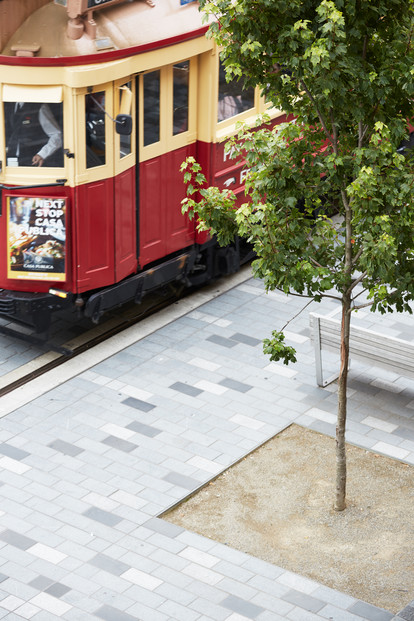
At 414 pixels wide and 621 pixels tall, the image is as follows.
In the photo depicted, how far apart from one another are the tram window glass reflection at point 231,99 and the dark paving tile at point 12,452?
15.7ft

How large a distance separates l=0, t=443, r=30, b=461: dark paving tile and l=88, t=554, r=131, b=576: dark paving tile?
171cm

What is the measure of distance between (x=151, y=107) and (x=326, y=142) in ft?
11.8

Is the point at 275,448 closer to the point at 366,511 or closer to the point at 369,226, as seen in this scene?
the point at 366,511

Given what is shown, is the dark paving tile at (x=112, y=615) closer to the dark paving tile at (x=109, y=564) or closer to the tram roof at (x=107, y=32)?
the dark paving tile at (x=109, y=564)

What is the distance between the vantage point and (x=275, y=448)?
34.7 ft

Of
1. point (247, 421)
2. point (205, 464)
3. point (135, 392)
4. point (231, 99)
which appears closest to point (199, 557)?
point (205, 464)

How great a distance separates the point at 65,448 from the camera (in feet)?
34.3

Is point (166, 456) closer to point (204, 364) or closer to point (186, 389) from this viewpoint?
point (186, 389)

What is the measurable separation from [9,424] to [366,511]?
3557mm

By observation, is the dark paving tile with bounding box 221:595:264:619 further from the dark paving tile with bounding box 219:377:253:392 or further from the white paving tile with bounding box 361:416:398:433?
the dark paving tile with bounding box 219:377:253:392

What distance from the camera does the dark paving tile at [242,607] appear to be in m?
8.27

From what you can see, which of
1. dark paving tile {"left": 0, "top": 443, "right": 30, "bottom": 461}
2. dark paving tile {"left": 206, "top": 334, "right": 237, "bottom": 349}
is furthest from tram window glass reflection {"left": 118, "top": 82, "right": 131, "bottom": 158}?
dark paving tile {"left": 0, "top": 443, "right": 30, "bottom": 461}

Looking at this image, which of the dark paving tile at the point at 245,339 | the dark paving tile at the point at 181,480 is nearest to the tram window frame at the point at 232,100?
the dark paving tile at the point at 245,339

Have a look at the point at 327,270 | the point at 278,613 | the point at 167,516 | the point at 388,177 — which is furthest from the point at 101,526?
the point at 388,177
